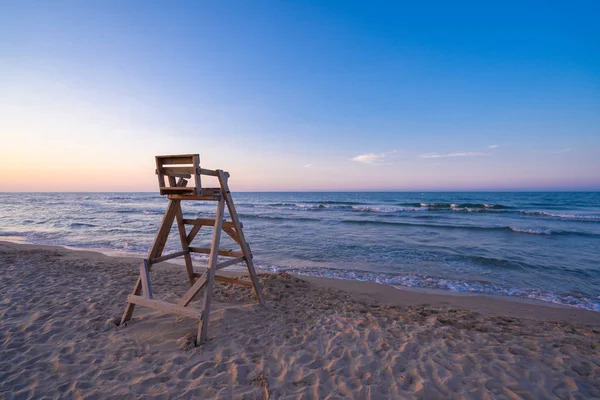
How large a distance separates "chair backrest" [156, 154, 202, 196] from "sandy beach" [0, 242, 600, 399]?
211cm

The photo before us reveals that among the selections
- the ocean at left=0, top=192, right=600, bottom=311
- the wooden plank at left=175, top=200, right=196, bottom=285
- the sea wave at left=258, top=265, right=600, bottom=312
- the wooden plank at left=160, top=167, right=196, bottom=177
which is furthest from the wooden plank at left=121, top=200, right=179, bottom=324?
the ocean at left=0, top=192, right=600, bottom=311

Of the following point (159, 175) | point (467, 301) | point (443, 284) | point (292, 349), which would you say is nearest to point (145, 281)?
point (159, 175)

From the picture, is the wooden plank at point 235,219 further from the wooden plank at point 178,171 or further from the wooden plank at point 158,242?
the wooden plank at point 158,242

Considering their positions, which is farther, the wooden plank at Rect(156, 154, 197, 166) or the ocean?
the ocean

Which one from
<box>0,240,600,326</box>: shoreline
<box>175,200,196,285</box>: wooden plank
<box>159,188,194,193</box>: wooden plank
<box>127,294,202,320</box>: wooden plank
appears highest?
<box>159,188,194,193</box>: wooden plank

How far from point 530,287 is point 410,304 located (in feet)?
13.2

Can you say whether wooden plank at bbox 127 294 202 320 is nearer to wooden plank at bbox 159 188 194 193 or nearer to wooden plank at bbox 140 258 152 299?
wooden plank at bbox 140 258 152 299

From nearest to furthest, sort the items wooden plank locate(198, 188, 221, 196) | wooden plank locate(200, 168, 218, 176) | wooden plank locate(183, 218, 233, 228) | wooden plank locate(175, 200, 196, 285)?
1. wooden plank locate(200, 168, 218, 176)
2. wooden plank locate(198, 188, 221, 196)
3. wooden plank locate(183, 218, 233, 228)
4. wooden plank locate(175, 200, 196, 285)

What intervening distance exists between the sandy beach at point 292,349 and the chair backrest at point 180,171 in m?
2.11

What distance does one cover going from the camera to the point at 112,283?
21.3ft

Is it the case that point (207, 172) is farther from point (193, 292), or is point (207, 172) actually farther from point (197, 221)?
point (193, 292)

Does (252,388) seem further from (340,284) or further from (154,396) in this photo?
(340,284)

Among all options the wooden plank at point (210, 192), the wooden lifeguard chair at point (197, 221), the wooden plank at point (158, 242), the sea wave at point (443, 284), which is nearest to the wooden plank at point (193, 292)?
the wooden lifeguard chair at point (197, 221)

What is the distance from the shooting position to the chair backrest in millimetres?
3811
